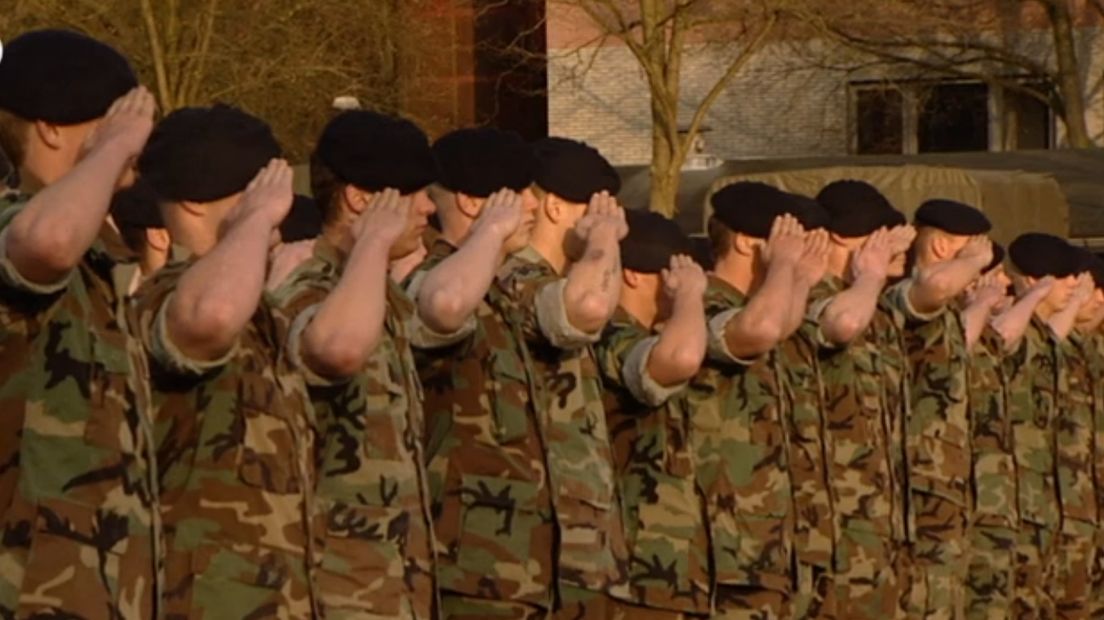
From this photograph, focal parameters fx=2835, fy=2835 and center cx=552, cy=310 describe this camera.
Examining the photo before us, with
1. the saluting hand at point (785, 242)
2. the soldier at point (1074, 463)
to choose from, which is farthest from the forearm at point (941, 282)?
the soldier at point (1074, 463)

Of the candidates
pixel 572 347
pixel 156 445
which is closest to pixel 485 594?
pixel 572 347

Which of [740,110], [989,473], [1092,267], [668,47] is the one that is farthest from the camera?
[740,110]

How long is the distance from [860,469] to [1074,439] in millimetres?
3399

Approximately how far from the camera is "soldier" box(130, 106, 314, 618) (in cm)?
564

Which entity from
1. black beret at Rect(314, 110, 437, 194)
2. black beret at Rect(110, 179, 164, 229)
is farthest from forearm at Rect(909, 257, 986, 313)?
black beret at Rect(110, 179, 164, 229)

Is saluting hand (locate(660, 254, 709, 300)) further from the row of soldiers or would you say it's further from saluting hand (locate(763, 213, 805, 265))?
saluting hand (locate(763, 213, 805, 265))

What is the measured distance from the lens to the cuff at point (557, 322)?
756cm

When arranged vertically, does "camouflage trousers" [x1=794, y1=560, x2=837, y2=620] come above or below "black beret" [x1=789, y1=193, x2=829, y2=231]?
below

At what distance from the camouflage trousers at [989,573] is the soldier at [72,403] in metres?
7.37

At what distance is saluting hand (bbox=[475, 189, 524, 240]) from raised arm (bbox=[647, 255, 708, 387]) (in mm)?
808

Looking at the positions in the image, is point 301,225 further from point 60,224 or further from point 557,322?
point 60,224

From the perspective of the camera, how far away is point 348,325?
616 cm

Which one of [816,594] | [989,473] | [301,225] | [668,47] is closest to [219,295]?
[301,225]

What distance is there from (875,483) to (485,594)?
3251 mm
